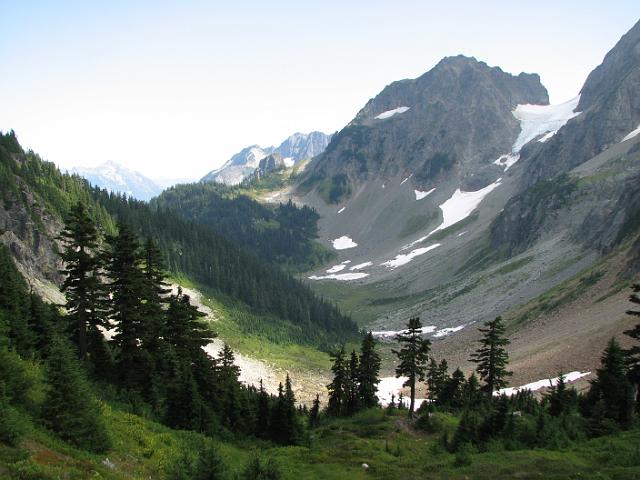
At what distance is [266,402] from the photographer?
134ft

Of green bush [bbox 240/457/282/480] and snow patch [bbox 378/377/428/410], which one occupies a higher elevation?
snow patch [bbox 378/377/428/410]

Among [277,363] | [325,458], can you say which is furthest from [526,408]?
[277,363]

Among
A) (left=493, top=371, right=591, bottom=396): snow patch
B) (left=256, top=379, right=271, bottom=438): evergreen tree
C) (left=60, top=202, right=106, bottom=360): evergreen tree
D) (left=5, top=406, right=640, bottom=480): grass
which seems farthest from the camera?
(left=493, top=371, right=591, bottom=396): snow patch

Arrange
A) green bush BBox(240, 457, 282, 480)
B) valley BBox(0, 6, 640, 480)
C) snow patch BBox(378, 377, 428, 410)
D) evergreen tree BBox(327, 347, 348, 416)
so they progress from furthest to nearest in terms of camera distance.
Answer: snow patch BBox(378, 377, 428, 410) → evergreen tree BBox(327, 347, 348, 416) → valley BBox(0, 6, 640, 480) → green bush BBox(240, 457, 282, 480)

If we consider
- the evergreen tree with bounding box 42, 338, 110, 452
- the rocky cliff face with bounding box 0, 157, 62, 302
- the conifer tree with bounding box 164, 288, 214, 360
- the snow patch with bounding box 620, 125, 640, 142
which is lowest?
the evergreen tree with bounding box 42, 338, 110, 452

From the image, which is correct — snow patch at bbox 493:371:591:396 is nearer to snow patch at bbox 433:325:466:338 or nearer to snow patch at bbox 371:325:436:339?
snow patch at bbox 433:325:466:338

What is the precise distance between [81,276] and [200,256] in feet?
333

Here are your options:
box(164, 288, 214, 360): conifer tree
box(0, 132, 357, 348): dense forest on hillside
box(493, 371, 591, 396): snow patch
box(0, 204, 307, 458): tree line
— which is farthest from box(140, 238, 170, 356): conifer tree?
box(0, 132, 357, 348): dense forest on hillside

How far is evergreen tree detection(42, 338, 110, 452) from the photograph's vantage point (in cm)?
2036

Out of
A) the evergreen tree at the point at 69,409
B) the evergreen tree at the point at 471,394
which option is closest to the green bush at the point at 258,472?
the evergreen tree at the point at 69,409

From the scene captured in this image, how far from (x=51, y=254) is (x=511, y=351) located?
3020 inches

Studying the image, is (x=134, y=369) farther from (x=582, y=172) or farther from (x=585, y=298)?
(x=582, y=172)

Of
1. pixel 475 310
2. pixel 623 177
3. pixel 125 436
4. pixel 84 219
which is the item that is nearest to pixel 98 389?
pixel 125 436

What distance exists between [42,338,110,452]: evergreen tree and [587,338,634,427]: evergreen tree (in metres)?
28.9
